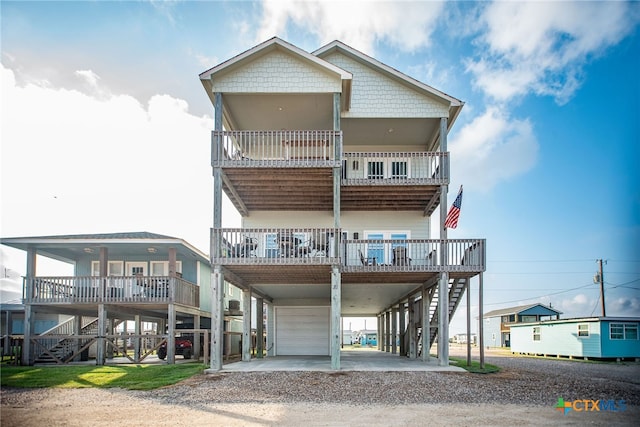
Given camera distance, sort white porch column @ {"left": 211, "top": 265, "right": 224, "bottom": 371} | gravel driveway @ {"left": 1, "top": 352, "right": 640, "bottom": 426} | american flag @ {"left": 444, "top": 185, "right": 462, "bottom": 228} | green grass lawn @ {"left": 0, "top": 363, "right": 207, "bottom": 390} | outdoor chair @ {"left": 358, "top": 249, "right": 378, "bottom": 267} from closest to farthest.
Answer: gravel driveway @ {"left": 1, "top": 352, "right": 640, "bottom": 426}
green grass lawn @ {"left": 0, "top": 363, "right": 207, "bottom": 390}
white porch column @ {"left": 211, "top": 265, "right": 224, "bottom": 371}
american flag @ {"left": 444, "top": 185, "right": 462, "bottom": 228}
outdoor chair @ {"left": 358, "top": 249, "right": 378, "bottom": 267}

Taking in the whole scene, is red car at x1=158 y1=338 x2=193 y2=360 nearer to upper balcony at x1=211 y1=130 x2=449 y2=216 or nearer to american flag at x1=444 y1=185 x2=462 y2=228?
upper balcony at x1=211 y1=130 x2=449 y2=216

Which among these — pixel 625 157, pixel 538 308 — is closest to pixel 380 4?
pixel 625 157

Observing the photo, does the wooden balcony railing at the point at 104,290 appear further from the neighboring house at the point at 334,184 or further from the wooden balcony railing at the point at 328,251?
the wooden balcony railing at the point at 328,251

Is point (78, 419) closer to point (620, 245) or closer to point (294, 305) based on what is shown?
point (620, 245)

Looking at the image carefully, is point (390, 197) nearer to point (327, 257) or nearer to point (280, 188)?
point (280, 188)

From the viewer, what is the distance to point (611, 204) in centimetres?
1082

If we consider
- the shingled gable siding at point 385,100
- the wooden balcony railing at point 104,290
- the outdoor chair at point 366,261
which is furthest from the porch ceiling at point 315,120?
the wooden balcony railing at point 104,290

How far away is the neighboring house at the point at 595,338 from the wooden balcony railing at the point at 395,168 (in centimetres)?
1528

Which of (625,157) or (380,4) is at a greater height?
(380,4)

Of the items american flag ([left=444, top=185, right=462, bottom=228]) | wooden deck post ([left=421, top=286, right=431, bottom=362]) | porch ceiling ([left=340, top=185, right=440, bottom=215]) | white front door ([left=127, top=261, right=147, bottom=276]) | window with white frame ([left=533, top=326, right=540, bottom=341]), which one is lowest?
window with white frame ([left=533, top=326, right=540, bottom=341])

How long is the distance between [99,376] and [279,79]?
11275 millimetres

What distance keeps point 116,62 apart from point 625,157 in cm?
1191

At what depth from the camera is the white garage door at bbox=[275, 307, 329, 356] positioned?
26688 mm

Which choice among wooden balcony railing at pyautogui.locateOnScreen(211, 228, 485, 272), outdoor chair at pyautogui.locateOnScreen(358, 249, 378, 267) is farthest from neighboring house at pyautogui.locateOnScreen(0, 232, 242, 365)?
outdoor chair at pyautogui.locateOnScreen(358, 249, 378, 267)
